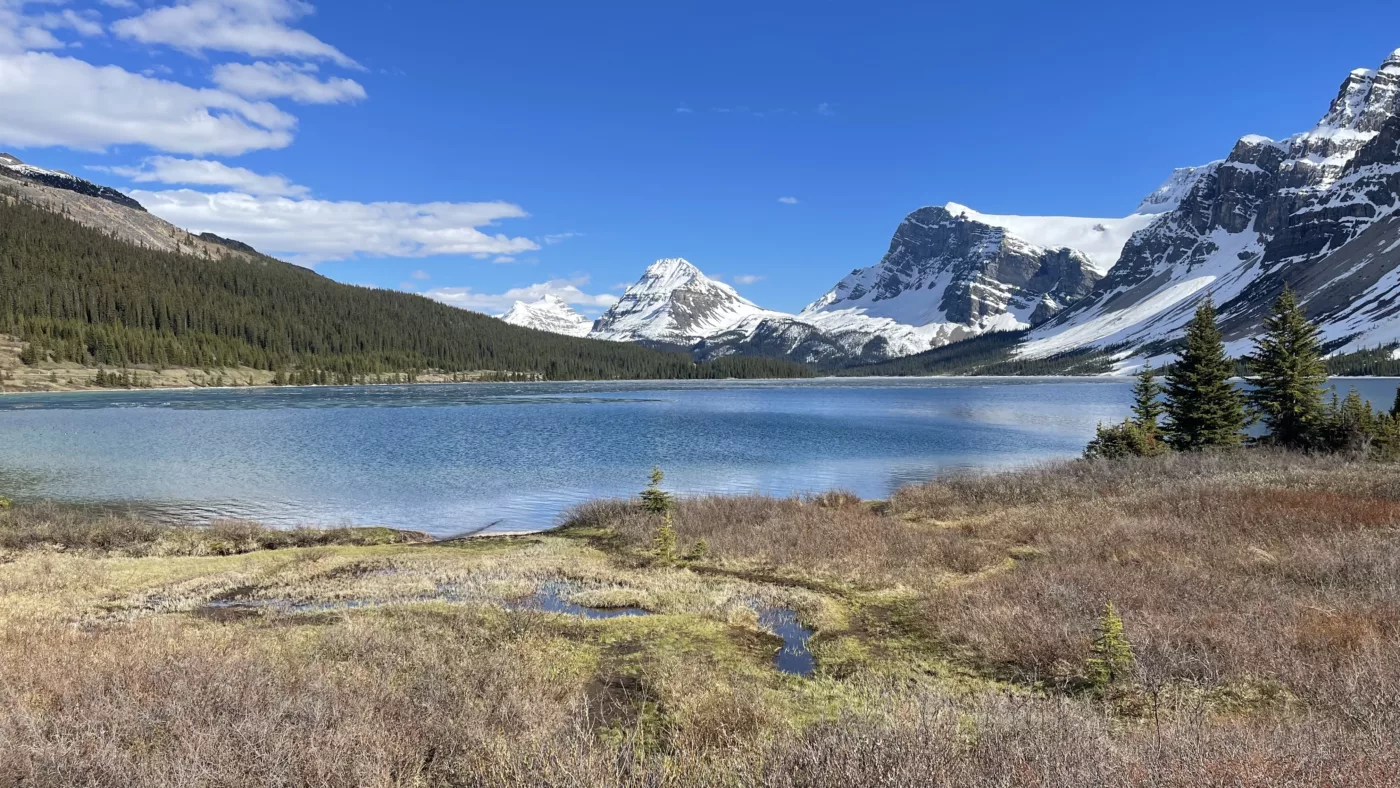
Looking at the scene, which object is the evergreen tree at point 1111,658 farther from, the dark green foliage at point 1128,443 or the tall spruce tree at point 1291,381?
the tall spruce tree at point 1291,381

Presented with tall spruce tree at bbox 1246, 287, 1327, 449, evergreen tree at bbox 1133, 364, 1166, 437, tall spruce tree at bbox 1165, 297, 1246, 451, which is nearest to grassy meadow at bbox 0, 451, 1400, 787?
tall spruce tree at bbox 1246, 287, 1327, 449

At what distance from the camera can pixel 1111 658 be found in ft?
34.3

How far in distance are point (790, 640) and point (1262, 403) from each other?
39464 mm

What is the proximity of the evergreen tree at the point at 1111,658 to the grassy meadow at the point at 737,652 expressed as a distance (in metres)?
0.15

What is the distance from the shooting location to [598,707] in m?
10.3

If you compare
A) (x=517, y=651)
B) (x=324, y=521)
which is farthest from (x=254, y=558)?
(x=517, y=651)

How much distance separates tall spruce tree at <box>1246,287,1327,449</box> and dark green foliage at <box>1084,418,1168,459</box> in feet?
18.5

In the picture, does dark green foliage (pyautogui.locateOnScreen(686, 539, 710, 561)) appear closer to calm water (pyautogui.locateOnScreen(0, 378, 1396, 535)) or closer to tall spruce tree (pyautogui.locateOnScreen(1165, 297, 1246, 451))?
calm water (pyautogui.locateOnScreen(0, 378, 1396, 535))

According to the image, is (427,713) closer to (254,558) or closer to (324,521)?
(254,558)

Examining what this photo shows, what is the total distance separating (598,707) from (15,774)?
20.0ft

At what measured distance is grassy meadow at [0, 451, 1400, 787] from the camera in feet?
21.8

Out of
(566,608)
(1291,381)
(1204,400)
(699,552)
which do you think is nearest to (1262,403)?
(1291,381)

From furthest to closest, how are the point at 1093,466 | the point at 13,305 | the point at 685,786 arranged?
the point at 13,305 < the point at 1093,466 < the point at 685,786

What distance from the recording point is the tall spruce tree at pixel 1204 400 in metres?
40.5
